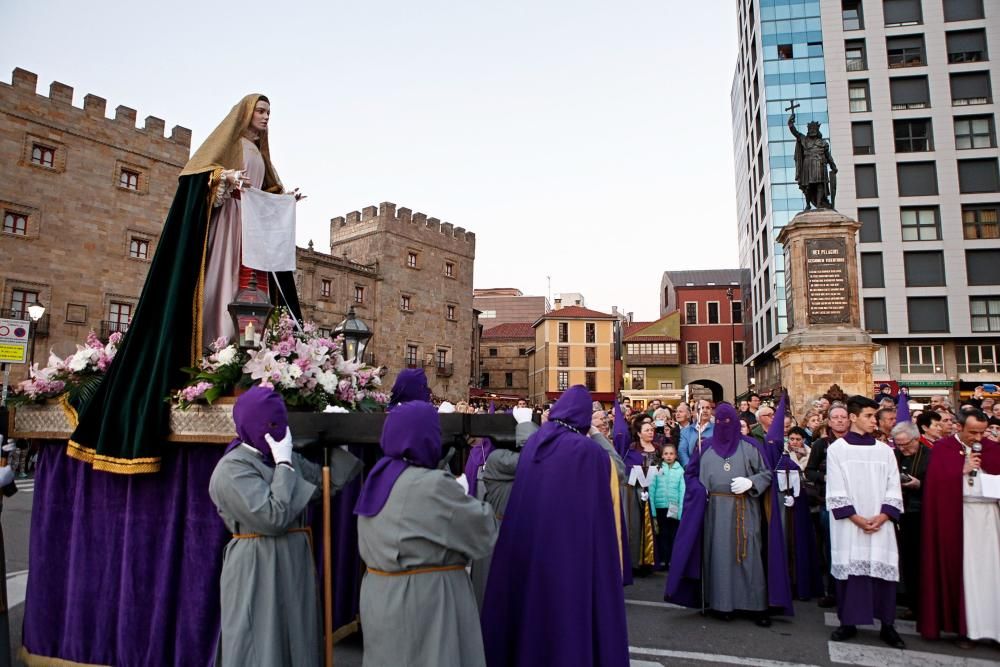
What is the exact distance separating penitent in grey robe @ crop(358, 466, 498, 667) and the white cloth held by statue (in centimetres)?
263

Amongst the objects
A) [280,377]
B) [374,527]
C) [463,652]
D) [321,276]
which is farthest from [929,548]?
[321,276]

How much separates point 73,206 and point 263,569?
30.3m

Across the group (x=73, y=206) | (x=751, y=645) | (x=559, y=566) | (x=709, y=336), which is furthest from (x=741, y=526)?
(x=709, y=336)

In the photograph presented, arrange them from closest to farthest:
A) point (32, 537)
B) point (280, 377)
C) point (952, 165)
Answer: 1. point (280, 377)
2. point (32, 537)
3. point (952, 165)

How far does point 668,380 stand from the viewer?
178ft

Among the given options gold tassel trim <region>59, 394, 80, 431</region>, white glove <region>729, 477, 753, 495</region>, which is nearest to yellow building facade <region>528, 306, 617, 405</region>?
white glove <region>729, 477, 753, 495</region>

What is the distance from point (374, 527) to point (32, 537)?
124 inches

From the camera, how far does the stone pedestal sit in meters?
14.6

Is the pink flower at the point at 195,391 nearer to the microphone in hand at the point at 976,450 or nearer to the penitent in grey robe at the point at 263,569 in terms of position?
the penitent in grey robe at the point at 263,569

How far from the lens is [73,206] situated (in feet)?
92.6

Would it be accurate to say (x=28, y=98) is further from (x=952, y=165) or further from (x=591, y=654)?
(x=952, y=165)

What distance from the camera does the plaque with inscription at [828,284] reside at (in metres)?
15.3

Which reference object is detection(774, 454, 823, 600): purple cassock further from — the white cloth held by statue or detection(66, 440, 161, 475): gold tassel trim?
detection(66, 440, 161, 475): gold tassel trim

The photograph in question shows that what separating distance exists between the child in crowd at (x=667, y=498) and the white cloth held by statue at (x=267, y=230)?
569 cm
